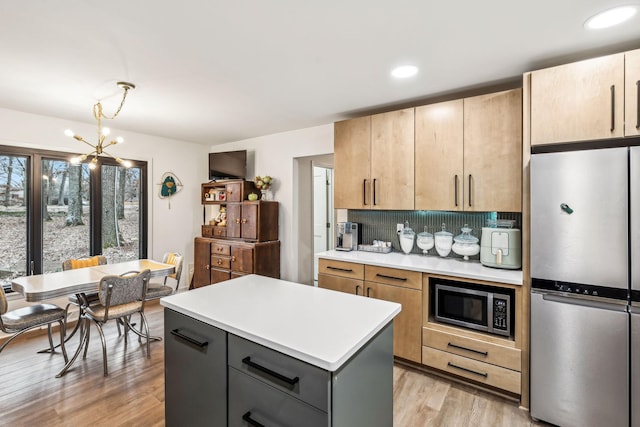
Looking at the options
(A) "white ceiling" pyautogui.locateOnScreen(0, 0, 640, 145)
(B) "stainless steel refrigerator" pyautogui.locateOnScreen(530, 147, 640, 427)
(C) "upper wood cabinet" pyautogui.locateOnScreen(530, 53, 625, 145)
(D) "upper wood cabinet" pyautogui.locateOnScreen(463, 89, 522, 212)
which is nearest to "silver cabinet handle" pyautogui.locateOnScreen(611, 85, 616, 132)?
(C) "upper wood cabinet" pyautogui.locateOnScreen(530, 53, 625, 145)

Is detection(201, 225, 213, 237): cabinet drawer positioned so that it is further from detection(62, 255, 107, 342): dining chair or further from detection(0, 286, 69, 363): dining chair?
detection(0, 286, 69, 363): dining chair

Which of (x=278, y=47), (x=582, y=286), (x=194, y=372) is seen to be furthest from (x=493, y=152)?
(x=194, y=372)

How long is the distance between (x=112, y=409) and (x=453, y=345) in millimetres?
2481

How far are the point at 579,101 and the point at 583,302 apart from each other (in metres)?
1.22

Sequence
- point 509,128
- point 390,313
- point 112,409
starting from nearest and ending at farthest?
point 390,313 < point 112,409 < point 509,128

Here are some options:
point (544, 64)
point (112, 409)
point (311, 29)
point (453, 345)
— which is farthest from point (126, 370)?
point (544, 64)

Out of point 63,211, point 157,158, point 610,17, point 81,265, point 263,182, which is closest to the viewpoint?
point 610,17

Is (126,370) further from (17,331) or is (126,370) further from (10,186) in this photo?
(10,186)

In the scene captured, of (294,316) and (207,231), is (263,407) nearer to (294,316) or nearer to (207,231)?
(294,316)

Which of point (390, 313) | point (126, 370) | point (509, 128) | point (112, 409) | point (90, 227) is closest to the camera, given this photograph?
point (390, 313)

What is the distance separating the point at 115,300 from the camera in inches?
101

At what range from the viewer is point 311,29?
1.74 meters

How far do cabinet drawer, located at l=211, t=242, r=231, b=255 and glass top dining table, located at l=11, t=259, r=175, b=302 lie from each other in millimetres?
1112

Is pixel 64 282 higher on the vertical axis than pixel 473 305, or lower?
higher
